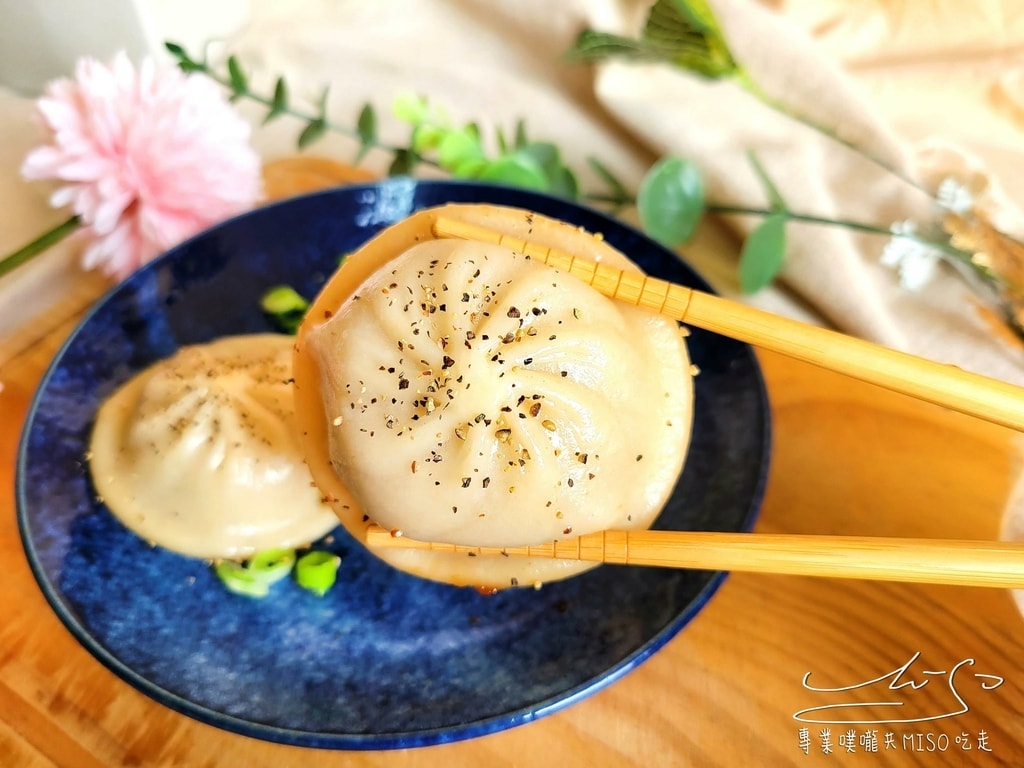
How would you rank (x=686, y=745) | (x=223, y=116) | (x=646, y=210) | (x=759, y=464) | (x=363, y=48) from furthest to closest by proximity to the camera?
(x=363, y=48) → (x=646, y=210) → (x=223, y=116) → (x=759, y=464) → (x=686, y=745)

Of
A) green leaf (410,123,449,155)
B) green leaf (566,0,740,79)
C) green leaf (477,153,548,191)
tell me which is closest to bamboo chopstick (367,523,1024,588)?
Answer: green leaf (477,153,548,191)

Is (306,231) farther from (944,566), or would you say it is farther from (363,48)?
(944,566)

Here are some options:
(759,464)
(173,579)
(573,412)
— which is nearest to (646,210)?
(759,464)

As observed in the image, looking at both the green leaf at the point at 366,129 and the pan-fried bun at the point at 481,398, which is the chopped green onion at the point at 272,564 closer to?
the pan-fried bun at the point at 481,398

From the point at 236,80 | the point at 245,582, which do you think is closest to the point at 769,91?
the point at 236,80

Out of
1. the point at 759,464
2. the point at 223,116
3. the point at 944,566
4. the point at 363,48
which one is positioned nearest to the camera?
the point at 944,566

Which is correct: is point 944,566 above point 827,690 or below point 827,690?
above

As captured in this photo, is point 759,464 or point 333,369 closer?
point 333,369
